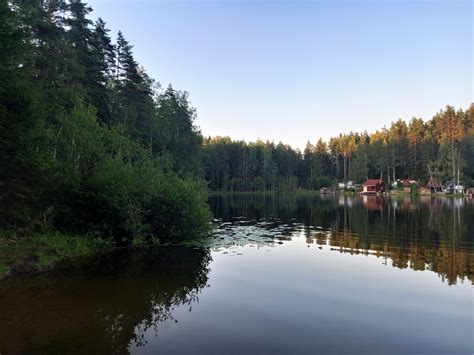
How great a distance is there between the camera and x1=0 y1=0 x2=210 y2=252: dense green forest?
1491 cm

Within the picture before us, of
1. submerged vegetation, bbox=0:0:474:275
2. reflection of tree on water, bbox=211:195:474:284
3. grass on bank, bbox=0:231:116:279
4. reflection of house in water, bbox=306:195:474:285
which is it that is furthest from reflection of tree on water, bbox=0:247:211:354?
reflection of tree on water, bbox=211:195:474:284

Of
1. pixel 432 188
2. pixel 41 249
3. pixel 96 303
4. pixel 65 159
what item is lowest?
pixel 96 303

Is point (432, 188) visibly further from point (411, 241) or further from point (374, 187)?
point (411, 241)

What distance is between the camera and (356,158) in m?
137

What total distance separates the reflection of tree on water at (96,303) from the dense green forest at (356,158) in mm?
93967

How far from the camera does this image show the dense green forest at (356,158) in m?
109

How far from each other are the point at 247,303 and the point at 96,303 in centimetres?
479

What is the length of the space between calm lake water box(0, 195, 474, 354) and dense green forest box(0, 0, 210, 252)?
2.77 m

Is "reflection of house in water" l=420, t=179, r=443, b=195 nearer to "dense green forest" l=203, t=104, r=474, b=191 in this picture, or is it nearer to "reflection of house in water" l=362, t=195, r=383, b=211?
"dense green forest" l=203, t=104, r=474, b=191

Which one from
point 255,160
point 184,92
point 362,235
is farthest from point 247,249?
point 255,160

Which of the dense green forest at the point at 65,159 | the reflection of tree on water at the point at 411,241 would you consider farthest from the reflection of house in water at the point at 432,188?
the dense green forest at the point at 65,159

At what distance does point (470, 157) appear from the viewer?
346 ft

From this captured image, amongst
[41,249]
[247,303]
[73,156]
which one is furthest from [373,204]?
[41,249]

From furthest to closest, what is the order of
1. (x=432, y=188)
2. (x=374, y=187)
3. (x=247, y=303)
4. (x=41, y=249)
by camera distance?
(x=374, y=187), (x=432, y=188), (x=41, y=249), (x=247, y=303)
